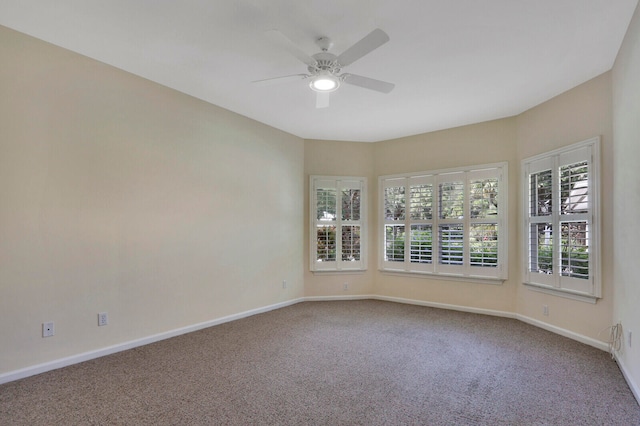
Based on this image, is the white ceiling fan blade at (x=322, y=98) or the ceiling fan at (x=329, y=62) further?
the white ceiling fan blade at (x=322, y=98)

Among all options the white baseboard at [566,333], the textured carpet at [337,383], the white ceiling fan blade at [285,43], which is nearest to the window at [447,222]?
the white baseboard at [566,333]

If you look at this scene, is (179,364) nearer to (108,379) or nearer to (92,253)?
(108,379)

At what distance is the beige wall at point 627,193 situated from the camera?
236 cm

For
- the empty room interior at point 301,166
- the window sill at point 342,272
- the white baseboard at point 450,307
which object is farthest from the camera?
the window sill at point 342,272

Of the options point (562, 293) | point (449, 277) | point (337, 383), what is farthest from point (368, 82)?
point (449, 277)

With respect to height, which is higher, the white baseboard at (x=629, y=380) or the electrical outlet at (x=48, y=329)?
the electrical outlet at (x=48, y=329)

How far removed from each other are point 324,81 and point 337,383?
237 cm

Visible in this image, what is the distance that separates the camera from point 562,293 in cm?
366

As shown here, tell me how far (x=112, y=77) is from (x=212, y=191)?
1516 millimetres

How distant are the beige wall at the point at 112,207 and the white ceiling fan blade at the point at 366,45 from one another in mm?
2167

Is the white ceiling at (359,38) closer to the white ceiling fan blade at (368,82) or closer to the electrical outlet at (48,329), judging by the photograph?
the white ceiling fan blade at (368,82)

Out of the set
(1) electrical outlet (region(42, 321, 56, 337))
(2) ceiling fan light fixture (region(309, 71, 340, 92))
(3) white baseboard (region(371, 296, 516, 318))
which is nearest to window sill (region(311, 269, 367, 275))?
(3) white baseboard (region(371, 296, 516, 318))

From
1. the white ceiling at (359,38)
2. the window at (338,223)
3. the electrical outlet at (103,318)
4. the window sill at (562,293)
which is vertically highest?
the white ceiling at (359,38)

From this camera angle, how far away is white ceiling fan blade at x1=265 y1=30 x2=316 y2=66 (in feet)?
6.97
